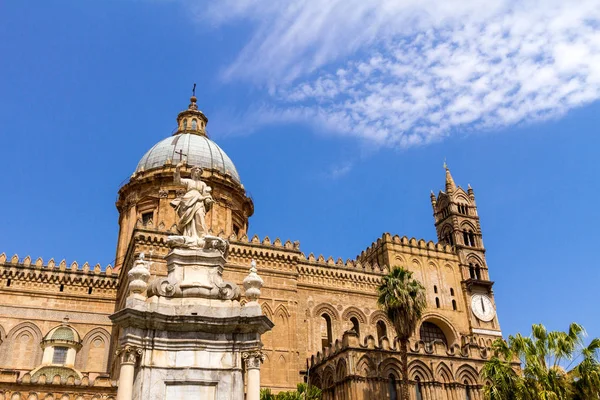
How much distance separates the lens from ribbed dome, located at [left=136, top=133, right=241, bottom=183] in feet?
147

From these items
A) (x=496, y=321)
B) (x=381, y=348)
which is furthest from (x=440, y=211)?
(x=381, y=348)

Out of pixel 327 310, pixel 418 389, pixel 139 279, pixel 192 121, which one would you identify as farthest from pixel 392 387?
pixel 192 121

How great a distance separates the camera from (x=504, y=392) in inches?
903

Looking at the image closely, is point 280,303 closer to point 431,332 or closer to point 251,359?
point 431,332

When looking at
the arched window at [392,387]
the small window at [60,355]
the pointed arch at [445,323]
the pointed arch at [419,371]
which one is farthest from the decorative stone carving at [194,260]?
the pointed arch at [445,323]

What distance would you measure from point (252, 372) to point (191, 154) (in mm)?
35461

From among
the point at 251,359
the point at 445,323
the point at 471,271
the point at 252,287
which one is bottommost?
the point at 251,359

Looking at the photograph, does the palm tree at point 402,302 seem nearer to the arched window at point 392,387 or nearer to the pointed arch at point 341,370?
the arched window at point 392,387

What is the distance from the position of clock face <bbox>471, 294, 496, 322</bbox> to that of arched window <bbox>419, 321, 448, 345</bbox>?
334 cm

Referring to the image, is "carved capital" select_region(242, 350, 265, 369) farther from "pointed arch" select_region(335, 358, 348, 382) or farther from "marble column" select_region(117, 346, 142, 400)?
"pointed arch" select_region(335, 358, 348, 382)

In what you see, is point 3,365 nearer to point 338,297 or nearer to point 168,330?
point 338,297

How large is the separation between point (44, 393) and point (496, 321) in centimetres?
3196

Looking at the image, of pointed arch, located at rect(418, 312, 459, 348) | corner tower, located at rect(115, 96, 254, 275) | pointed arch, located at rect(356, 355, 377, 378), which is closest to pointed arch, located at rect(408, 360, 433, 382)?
pointed arch, located at rect(356, 355, 377, 378)

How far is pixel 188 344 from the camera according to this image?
11211 mm
